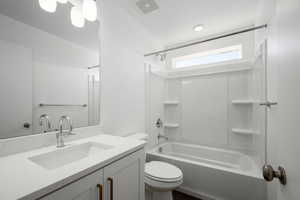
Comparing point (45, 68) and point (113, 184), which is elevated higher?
point (45, 68)

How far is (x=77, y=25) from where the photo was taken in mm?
1157

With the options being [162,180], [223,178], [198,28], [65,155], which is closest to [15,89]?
[65,155]

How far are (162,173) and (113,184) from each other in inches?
30.5

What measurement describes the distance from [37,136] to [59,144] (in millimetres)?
155

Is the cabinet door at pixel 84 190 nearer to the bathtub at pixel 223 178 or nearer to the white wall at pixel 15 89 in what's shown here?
the white wall at pixel 15 89

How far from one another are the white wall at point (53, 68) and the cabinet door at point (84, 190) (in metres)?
0.63

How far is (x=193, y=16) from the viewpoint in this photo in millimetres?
1823

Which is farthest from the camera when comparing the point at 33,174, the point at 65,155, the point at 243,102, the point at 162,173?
the point at 243,102

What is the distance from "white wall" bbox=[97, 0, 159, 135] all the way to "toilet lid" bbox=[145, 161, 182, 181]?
1.78 ft

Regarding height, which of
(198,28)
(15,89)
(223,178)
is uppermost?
(198,28)

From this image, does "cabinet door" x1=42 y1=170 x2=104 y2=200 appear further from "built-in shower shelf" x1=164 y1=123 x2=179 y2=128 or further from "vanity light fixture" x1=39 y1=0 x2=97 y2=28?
"built-in shower shelf" x1=164 y1=123 x2=179 y2=128

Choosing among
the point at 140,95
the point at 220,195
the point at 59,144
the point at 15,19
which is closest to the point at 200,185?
the point at 220,195

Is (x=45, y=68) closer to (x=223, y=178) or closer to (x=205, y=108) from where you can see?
(x=223, y=178)

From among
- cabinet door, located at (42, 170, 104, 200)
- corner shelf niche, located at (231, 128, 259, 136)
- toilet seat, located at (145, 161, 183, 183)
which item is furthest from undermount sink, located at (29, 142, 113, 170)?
corner shelf niche, located at (231, 128, 259, 136)
